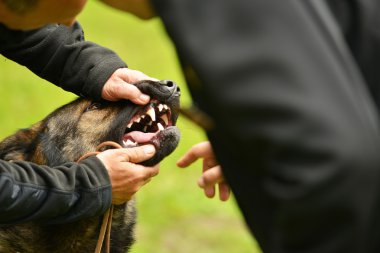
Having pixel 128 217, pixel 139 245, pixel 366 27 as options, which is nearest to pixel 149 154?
pixel 128 217

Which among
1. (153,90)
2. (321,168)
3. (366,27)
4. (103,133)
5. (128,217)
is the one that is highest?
(366,27)

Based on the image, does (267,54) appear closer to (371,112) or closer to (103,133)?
(371,112)

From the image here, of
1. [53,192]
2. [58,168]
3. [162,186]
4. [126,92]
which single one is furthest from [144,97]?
[162,186]

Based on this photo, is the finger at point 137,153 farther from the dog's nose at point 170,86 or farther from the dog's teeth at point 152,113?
the dog's nose at point 170,86

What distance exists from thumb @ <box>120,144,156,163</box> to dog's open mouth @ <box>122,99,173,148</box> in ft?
0.42

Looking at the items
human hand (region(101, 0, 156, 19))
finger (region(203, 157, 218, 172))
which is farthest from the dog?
human hand (region(101, 0, 156, 19))

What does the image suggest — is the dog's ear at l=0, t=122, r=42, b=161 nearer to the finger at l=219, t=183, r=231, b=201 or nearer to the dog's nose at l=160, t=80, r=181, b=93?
the dog's nose at l=160, t=80, r=181, b=93

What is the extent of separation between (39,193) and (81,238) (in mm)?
758

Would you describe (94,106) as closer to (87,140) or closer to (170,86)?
(87,140)

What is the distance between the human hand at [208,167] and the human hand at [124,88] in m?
0.79

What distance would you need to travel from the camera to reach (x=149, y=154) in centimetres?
303

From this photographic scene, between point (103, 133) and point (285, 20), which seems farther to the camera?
point (103, 133)

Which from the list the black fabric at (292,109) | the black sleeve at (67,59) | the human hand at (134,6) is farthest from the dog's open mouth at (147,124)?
the black fabric at (292,109)

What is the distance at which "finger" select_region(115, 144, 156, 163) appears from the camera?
115 inches
